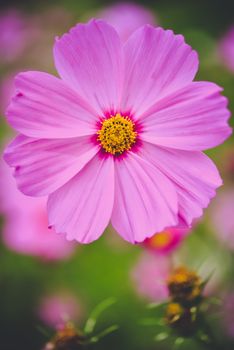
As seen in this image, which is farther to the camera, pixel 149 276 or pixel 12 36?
pixel 12 36

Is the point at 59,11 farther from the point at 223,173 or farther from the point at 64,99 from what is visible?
the point at 64,99

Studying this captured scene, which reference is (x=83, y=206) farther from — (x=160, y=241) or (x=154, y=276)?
(x=154, y=276)

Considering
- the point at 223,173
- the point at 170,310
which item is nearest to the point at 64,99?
the point at 170,310

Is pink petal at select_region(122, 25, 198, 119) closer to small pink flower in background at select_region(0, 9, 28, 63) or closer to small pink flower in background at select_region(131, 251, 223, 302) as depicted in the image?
small pink flower in background at select_region(131, 251, 223, 302)

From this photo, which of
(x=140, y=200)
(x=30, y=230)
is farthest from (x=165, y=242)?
(x=30, y=230)

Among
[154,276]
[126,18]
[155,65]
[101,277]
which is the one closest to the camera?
[155,65]

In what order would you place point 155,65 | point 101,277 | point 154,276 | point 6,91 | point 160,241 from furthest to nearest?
point 6,91 → point 101,277 → point 154,276 → point 160,241 → point 155,65
